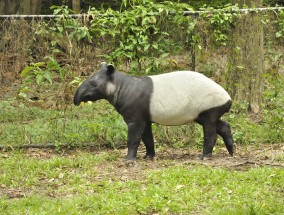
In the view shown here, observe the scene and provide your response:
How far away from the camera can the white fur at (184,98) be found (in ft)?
30.9

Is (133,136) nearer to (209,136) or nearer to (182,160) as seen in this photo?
(182,160)

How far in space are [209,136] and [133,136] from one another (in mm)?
1099

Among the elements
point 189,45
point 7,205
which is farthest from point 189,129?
point 7,205

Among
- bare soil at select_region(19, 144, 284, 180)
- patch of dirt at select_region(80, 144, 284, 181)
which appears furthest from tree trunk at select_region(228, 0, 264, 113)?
patch of dirt at select_region(80, 144, 284, 181)

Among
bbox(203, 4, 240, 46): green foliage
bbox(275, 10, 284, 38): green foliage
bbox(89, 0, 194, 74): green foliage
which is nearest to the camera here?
bbox(89, 0, 194, 74): green foliage

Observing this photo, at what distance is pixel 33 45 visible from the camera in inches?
441

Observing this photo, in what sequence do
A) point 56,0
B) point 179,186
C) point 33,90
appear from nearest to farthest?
point 179,186 < point 33,90 < point 56,0

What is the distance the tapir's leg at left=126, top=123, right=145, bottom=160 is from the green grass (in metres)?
0.22

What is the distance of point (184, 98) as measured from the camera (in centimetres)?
946

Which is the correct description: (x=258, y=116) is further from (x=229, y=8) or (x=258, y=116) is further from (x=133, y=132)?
(x=133, y=132)

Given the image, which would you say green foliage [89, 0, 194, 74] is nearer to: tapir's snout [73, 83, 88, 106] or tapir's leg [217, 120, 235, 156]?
tapir's snout [73, 83, 88, 106]

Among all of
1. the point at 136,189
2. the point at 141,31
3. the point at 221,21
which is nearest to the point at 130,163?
the point at 136,189

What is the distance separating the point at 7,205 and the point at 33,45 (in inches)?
175

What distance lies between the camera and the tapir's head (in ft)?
31.4
